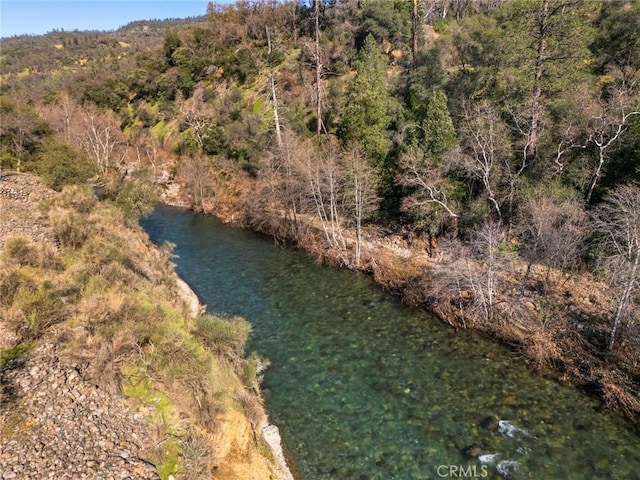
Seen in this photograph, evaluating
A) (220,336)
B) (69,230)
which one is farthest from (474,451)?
(69,230)

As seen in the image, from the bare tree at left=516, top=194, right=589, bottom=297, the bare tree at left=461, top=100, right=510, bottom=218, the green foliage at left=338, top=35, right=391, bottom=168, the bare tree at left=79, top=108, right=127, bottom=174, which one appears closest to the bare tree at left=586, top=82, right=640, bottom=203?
the bare tree at left=516, top=194, right=589, bottom=297

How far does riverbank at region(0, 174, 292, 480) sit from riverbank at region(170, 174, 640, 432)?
11.1 metres

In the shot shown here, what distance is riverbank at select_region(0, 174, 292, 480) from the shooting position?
9195mm

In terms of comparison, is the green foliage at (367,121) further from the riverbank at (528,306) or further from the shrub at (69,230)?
the shrub at (69,230)

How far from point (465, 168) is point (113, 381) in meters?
22.5

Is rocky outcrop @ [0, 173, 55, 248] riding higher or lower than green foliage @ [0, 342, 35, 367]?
higher

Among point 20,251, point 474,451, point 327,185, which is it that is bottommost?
point 474,451

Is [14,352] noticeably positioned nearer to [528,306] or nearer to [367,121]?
[528,306]

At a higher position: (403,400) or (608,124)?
(608,124)

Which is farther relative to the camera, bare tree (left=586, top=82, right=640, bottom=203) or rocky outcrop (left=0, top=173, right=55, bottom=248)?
bare tree (left=586, top=82, right=640, bottom=203)

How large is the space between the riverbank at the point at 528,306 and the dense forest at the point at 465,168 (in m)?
0.08

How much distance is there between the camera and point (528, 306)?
1956cm

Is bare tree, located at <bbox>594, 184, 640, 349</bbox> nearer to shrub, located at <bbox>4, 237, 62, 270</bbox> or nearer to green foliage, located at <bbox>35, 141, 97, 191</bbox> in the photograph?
shrub, located at <bbox>4, 237, 62, 270</bbox>

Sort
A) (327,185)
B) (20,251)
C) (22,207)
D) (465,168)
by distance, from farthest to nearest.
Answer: (327,185), (465,168), (22,207), (20,251)
